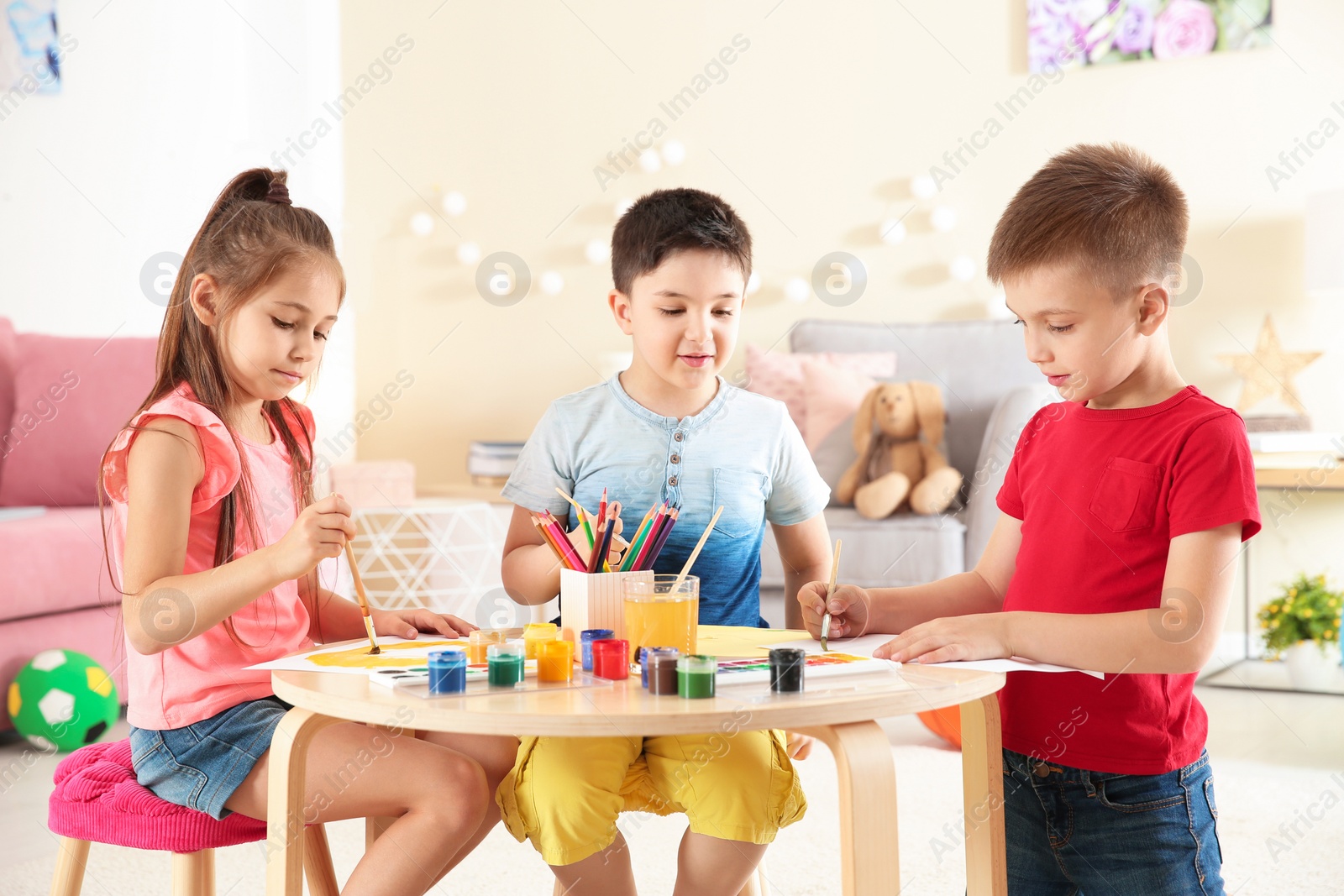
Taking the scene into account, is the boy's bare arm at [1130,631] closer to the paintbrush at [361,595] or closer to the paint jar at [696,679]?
the paint jar at [696,679]

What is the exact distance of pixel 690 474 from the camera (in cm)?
137

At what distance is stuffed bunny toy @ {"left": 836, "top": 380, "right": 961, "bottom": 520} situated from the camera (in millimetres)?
2729

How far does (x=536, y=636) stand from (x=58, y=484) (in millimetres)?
2342

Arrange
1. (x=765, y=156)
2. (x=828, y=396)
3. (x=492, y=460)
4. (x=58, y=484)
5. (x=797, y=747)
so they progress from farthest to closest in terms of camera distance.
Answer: (x=765, y=156)
(x=492, y=460)
(x=828, y=396)
(x=58, y=484)
(x=797, y=747)

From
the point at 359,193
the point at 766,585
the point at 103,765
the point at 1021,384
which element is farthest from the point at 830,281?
the point at 103,765

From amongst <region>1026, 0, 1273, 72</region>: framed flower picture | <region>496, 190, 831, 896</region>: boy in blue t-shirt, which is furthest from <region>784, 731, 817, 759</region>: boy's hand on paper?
<region>1026, 0, 1273, 72</region>: framed flower picture

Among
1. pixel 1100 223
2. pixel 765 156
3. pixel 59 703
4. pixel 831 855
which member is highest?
pixel 765 156

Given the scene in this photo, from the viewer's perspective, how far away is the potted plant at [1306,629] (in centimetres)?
265

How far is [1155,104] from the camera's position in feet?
10.5

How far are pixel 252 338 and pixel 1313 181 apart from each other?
292 centimetres

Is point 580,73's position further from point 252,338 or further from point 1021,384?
point 252,338

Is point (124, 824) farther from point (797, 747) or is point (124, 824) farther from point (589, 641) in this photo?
point (797, 747)

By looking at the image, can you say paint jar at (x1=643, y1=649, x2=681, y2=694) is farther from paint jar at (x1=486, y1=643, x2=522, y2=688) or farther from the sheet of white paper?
the sheet of white paper

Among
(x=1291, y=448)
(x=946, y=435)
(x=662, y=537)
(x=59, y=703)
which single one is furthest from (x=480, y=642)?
(x=1291, y=448)
